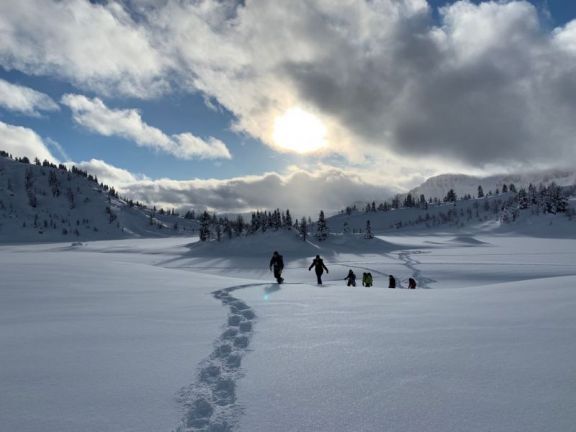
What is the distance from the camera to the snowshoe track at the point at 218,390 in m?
3.61

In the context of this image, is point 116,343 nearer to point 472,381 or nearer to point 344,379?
point 344,379

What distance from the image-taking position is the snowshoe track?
3613 mm

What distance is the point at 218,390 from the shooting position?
4375 mm

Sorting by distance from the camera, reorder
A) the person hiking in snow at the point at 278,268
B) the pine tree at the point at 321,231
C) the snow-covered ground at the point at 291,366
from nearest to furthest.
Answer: the snow-covered ground at the point at 291,366 → the person hiking in snow at the point at 278,268 → the pine tree at the point at 321,231

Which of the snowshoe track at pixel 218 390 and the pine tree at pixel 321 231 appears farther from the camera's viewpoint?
the pine tree at pixel 321 231

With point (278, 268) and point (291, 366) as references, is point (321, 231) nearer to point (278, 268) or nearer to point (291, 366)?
point (278, 268)

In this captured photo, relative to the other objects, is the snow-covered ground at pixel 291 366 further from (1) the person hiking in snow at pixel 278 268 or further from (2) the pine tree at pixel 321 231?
(2) the pine tree at pixel 321 231

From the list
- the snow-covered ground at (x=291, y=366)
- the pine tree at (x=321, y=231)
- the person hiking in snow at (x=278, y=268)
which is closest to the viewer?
the snow-covered ground at (x=291, y=366)

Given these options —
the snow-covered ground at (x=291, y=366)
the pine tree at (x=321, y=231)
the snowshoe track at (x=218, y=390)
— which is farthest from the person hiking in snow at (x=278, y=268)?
the pine tree at (x=321, y=231)

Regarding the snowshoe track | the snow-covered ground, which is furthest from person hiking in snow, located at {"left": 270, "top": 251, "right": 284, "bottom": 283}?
the snowshoe track

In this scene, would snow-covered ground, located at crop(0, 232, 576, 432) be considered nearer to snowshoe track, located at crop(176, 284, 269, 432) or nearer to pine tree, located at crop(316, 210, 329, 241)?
snowshoe track, located at crop(176, 284, 269, 432)

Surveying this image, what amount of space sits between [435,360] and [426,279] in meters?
37.4

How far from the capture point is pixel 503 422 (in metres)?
3.33

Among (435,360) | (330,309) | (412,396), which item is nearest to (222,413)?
(412,396)
